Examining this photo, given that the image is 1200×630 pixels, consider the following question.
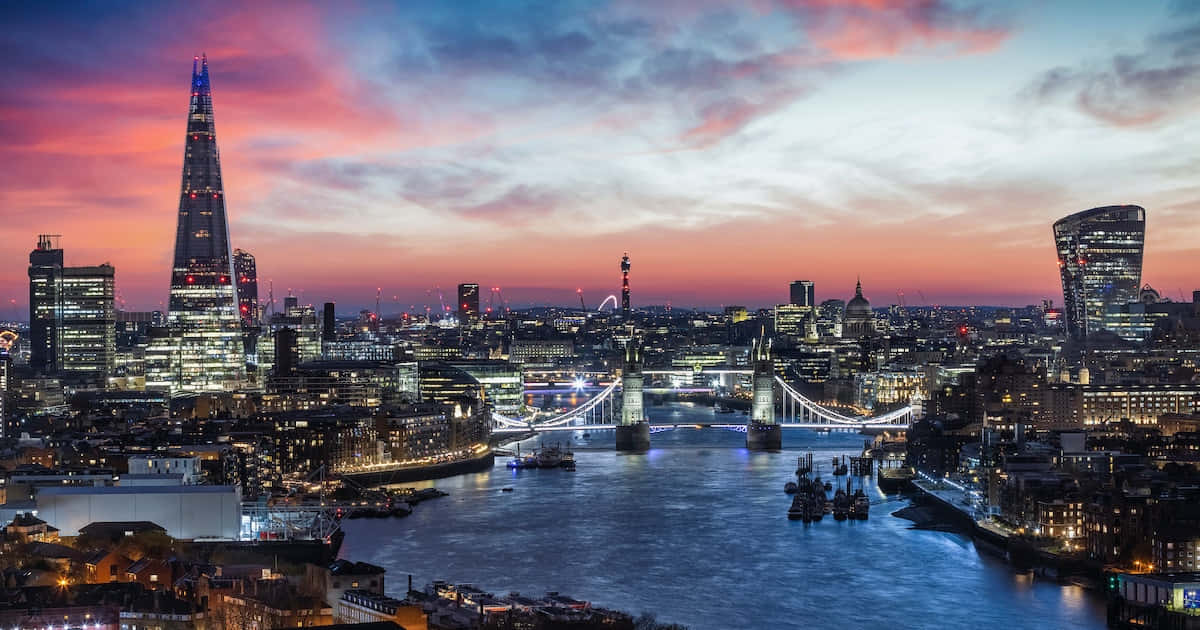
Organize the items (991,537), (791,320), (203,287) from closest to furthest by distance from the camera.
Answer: (991,537) → (203,287) → (791,320)

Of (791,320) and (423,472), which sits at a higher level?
(791,320)

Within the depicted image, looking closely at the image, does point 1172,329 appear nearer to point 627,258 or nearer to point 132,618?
point 627,258

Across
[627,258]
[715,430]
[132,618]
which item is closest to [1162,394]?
[715,430]

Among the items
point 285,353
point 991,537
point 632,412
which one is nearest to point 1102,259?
point 632,412

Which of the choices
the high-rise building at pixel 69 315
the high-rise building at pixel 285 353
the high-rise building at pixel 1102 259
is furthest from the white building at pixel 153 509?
the high-rise building at pixel 1102 259

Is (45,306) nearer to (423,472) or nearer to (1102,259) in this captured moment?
(423,472)

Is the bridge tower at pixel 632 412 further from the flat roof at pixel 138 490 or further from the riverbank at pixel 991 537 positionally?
the flat roof at pixel 138 490

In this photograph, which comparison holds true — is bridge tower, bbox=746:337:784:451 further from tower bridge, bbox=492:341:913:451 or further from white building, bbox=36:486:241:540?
white building, bbox=36:486:241:540

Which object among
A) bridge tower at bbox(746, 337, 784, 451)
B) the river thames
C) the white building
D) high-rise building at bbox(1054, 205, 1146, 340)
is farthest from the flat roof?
high-rise building at bbox(1054, 205, 1146, 340)
